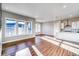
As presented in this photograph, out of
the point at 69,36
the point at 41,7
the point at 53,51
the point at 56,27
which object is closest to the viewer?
the point at 53,51

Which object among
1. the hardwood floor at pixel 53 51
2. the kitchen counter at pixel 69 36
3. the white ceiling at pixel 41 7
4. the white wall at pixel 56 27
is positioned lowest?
the hardwood floor at pixel 53 51

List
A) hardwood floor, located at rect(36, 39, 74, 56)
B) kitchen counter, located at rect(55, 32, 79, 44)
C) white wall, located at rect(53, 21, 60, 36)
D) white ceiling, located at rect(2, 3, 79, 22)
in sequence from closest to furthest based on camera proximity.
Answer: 1. hardwood floor, located at rect(36, 39, 74, 56)
2. white ceiling, located at rect(2, 3, 79, 22)
3. kitchen counter, located at rect(55, 32, 79, 44)
4. white wall, located at rect(53, 21, 60, 36)

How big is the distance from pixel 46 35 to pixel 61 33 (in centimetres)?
143

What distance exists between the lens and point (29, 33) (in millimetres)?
6059

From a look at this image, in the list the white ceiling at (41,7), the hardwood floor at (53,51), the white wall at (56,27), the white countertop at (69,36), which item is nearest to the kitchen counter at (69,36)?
the white countertop at (69,36)

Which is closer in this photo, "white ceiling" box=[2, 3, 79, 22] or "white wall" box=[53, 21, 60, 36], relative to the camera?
"white ceiling" box=[2, 3, 79, 22]

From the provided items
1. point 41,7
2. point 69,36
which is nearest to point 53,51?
point 41,7

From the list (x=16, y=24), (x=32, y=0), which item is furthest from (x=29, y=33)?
(x=32, y=0)

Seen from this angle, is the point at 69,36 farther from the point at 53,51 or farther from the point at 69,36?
the point at 53,51

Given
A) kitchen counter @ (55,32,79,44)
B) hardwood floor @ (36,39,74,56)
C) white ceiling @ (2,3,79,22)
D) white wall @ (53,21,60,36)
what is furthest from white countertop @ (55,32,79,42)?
hardwood floor @ (36,39,74,56)

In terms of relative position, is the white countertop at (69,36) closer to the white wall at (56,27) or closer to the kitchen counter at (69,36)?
the kitchen counter at (69,36)

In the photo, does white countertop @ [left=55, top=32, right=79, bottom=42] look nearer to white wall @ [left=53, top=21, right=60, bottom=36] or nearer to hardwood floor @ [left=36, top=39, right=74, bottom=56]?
white wall @ [left=53, top=21, right=60, bottom=36]

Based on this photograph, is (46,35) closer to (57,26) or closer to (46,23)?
(46,23)

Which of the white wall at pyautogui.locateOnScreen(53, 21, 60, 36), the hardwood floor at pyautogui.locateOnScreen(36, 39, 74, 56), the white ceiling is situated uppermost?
the white ceiling
